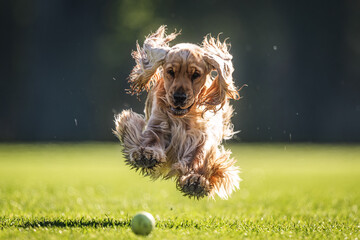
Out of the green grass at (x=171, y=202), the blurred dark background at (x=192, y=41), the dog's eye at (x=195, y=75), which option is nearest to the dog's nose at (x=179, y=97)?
the dog's eye at (x=195, y=75)

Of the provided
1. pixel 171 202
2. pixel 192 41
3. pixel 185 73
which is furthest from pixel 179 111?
pixel 192 41

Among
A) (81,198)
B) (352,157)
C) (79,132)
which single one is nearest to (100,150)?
(79,132)

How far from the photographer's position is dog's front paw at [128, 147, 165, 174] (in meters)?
4.11

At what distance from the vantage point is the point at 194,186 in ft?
13.2

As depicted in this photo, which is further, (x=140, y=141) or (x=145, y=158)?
(x=140, y=141)

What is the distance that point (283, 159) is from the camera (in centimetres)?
1422

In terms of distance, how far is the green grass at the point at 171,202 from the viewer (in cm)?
380

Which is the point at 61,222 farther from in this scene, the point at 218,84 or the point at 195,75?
the point at 218,84

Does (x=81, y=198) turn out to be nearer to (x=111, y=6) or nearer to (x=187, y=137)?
(x=187, y=137)

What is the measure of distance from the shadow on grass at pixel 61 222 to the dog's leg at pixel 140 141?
44 cm

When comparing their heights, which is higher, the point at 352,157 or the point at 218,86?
the point at 218,86

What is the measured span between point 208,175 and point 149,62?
3.41ft

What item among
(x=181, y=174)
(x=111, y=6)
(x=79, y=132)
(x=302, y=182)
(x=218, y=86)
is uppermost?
(x=111, y=6)

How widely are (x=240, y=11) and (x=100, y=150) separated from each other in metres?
7.58
